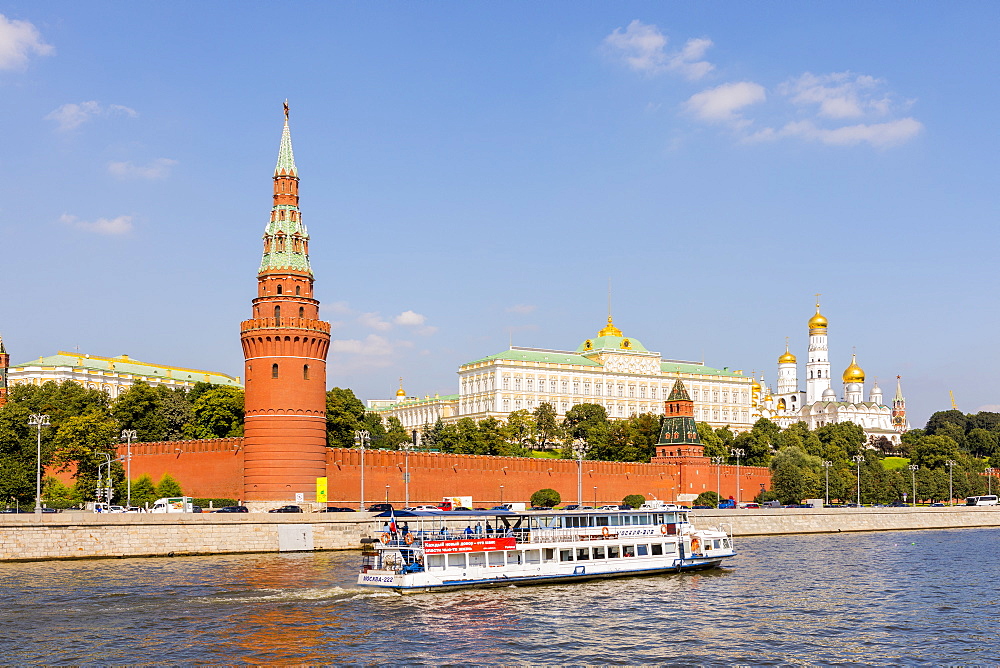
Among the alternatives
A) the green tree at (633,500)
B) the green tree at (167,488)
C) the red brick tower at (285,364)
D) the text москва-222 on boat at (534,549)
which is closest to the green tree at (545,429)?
the green tree at (633,500)

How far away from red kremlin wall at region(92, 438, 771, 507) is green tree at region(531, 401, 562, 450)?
98.0 ft

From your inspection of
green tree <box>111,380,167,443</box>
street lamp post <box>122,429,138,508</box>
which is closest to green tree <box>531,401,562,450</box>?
green tree <box>111,380,167,443</box>

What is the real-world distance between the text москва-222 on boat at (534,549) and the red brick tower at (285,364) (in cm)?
2290

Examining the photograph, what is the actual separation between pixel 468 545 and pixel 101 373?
13715cm

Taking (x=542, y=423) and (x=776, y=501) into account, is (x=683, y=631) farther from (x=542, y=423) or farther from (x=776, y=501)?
(x=542, y=423)

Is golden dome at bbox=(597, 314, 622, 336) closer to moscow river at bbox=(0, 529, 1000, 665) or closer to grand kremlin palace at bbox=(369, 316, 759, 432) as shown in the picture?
grand kremlin palace at bbox=(369, 316, 759, 432)

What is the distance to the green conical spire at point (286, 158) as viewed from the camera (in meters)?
80.9

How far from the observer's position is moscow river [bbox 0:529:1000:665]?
35031 millimetres

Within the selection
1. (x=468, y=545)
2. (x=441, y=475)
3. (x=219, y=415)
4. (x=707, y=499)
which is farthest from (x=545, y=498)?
(x=468, y=545)

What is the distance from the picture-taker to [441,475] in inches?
3602

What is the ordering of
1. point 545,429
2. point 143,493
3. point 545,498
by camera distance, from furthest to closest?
point 545,429 → point 545,498 → point 143,493

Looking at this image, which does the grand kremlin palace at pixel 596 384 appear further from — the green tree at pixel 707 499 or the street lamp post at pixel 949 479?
the green tree at pixel 707 499

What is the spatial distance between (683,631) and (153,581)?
23.2 metres

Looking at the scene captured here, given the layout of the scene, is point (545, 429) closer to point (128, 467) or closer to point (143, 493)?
point (143, 493)
